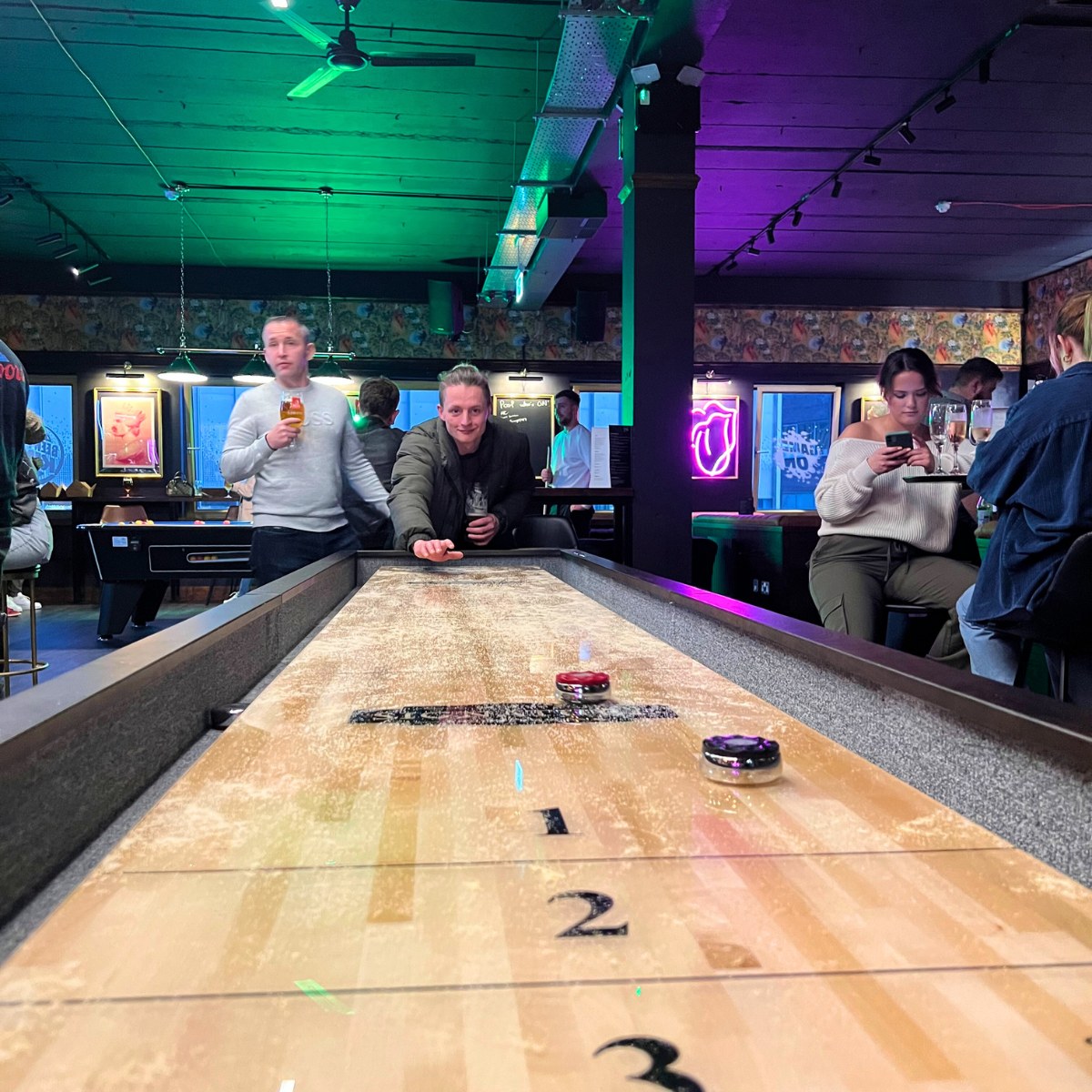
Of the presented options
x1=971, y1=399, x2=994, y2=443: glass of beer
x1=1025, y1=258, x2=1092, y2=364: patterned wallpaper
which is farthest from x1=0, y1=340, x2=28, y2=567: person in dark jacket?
x1=1025, y1=258, x2=1092, y2=364: patterned wallpaper

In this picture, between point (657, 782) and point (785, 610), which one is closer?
point (657, 782)

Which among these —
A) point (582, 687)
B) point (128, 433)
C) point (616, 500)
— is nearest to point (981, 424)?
point (582, 687)

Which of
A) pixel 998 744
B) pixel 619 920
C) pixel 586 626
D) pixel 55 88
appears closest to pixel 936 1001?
pixel 619 920

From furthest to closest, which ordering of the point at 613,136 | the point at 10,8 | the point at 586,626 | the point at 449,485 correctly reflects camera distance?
the point at 613,136
the point at 10,8
the point at 449,485
the point at 586,626

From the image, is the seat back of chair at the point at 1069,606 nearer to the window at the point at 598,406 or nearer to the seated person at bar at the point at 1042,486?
the seated person at bar at the point at 1042,486

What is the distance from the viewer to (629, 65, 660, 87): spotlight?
14.9ft

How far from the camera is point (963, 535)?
3.19m

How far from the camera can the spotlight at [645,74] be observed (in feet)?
14.9

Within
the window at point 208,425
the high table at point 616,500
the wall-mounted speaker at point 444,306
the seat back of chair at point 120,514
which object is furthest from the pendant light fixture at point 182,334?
the high table at point 616,500

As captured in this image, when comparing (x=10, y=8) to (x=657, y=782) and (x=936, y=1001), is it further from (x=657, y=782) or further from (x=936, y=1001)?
(x=936, y=1001)

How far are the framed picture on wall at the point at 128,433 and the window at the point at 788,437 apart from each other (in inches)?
248

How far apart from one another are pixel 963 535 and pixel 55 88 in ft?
18.0

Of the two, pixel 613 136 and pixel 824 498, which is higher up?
pixel 613 136

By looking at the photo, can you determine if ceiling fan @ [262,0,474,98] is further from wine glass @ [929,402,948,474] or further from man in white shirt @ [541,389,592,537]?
man in white shirt @ [541,389,592,537]
